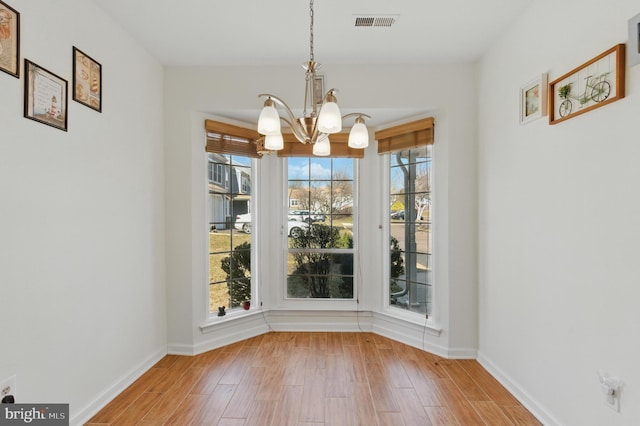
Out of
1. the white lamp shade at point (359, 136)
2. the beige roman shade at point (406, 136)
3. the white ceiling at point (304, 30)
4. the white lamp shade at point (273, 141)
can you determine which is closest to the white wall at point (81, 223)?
the white ceiling at point (304, 30)

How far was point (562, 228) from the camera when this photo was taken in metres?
1.99

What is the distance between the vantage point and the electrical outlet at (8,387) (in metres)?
1.63

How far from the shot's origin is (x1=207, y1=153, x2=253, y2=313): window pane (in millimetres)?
3447

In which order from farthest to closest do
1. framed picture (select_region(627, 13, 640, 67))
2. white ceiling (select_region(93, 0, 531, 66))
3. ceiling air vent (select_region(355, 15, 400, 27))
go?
ceiling air vent (select_region(355, 15, 400, 27))
white ceiling (select_region(93, 0, 531, 66))
framed picture (select_region(627, 13, 640, 67))

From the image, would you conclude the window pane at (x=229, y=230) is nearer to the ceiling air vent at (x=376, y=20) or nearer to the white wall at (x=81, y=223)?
the white wall at (x=81, y=223)

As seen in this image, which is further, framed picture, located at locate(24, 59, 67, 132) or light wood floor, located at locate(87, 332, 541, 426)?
light wood floor, located at locate(87, 332, 541, 426)

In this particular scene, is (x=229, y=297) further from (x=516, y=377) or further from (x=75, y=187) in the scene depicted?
(x=516, y=377)

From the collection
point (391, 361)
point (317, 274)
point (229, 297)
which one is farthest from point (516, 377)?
point (229, 297)

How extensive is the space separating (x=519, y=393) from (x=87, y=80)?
357cm

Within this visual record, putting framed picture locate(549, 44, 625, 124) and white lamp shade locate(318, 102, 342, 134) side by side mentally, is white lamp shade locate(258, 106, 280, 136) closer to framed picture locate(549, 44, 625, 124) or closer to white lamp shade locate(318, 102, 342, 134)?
white lamp shade locate(318, 102, 342, 134)

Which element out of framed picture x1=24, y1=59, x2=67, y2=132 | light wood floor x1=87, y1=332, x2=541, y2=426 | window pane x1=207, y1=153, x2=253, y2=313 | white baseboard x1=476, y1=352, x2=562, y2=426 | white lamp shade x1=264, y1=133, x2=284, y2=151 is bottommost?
light wood floor x1=87, y1=332, x2=541, y2=426

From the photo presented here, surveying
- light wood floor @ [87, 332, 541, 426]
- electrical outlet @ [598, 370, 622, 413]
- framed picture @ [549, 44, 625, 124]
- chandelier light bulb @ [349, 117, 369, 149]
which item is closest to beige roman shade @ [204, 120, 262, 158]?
chandelier light bulb @ [349, 117, 369, 149]

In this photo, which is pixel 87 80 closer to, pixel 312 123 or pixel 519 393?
pixel 312 123
